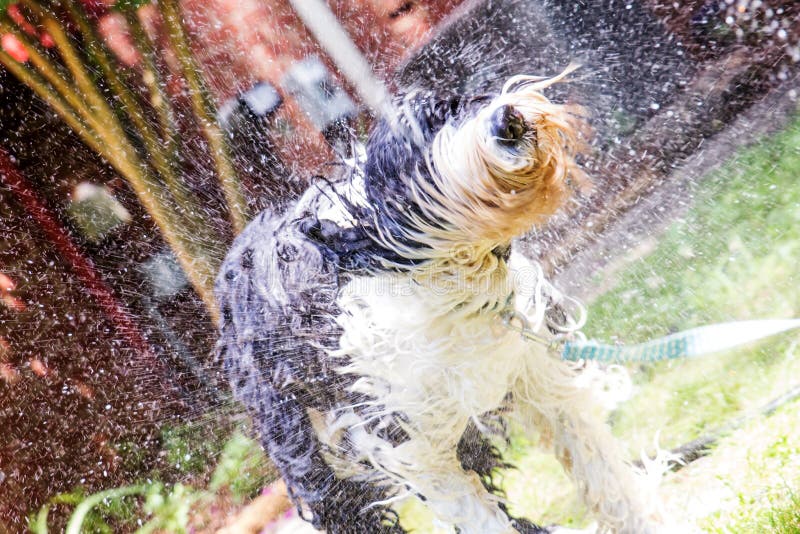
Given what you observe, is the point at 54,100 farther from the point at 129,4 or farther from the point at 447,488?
the point at 447,488

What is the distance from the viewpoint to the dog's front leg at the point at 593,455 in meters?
2.60

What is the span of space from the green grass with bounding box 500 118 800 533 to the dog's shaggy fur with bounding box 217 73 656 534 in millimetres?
561

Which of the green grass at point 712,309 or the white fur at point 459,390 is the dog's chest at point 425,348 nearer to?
the white fur at point 459,390

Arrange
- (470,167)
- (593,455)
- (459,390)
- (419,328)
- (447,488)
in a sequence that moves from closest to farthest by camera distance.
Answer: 1. (470,167)
2. (419,328)
3. (459,390)
4. (447,488)
5. (593,455)

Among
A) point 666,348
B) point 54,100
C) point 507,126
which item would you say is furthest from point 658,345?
point 54,100

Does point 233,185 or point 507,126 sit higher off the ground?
point 233,185

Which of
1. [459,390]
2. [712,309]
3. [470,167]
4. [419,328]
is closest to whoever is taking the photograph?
[470,167]

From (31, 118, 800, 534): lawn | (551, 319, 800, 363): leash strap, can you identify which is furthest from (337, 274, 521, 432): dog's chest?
(31, 118, 800, 534): lawn

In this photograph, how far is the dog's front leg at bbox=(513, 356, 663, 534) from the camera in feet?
8.54

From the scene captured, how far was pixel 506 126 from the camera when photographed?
142 centimetres

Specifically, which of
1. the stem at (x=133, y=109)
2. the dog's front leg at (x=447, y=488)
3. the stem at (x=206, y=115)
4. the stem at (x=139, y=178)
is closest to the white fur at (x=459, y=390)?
the dog's front leg at (x=447, y=488)

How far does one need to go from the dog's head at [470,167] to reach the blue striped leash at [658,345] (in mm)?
460

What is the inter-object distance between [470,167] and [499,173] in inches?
3.3

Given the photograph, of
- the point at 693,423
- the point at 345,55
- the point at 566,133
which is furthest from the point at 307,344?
the point at 345,55
